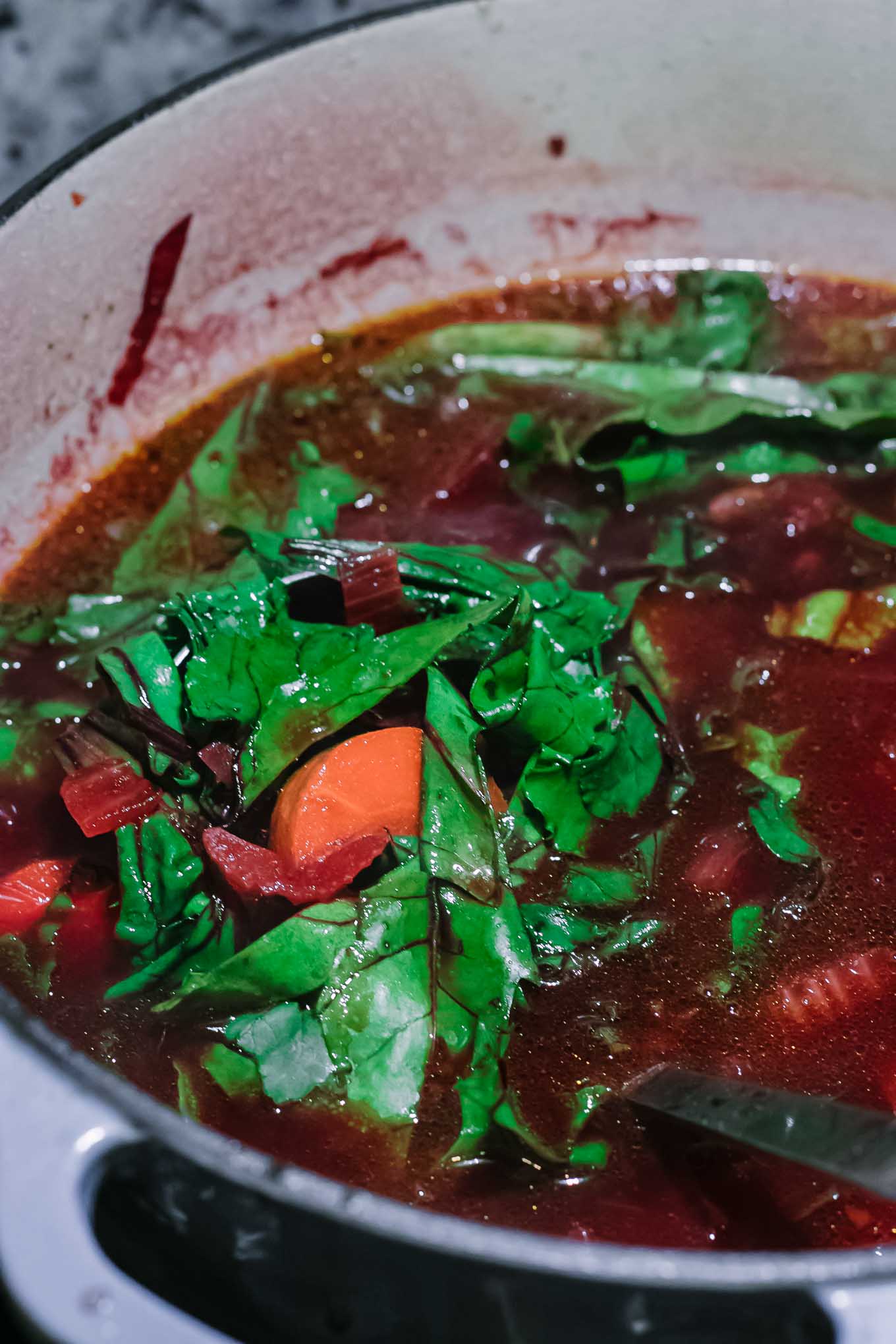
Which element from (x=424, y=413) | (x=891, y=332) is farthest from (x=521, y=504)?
(x=891, y=332)

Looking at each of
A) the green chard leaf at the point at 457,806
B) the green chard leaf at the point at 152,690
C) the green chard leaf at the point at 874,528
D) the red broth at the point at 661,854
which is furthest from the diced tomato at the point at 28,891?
the green chard leaf at the point at 874,528

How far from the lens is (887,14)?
78.2 inches

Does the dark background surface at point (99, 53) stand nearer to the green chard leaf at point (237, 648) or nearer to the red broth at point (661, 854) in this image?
the red broth at point (661, 854)

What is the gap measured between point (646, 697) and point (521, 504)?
1.42ft

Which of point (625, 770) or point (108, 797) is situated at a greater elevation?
point (108, 797)

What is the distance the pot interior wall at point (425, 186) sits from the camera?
1.79 metres

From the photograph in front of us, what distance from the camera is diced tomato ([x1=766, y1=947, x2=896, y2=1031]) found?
4.49 feet

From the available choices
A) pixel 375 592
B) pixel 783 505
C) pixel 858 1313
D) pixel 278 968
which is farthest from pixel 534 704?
pixel 858 1313

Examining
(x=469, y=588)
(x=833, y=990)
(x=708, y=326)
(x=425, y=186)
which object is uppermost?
(x=425, y=186)

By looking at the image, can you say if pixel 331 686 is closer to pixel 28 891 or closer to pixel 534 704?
pixel 534 704

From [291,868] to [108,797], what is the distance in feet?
0.82

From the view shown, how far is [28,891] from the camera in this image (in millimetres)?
1428

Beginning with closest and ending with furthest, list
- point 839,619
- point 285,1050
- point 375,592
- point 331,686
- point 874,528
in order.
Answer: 1. point 285,1050
2. point 331,686
3. point 375,592
4. point 839,619
5. point 874,528

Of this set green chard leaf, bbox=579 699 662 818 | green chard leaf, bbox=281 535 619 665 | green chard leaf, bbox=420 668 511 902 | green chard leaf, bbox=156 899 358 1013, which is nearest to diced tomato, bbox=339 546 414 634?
green chard leaf, bbox=281 535 619 665
